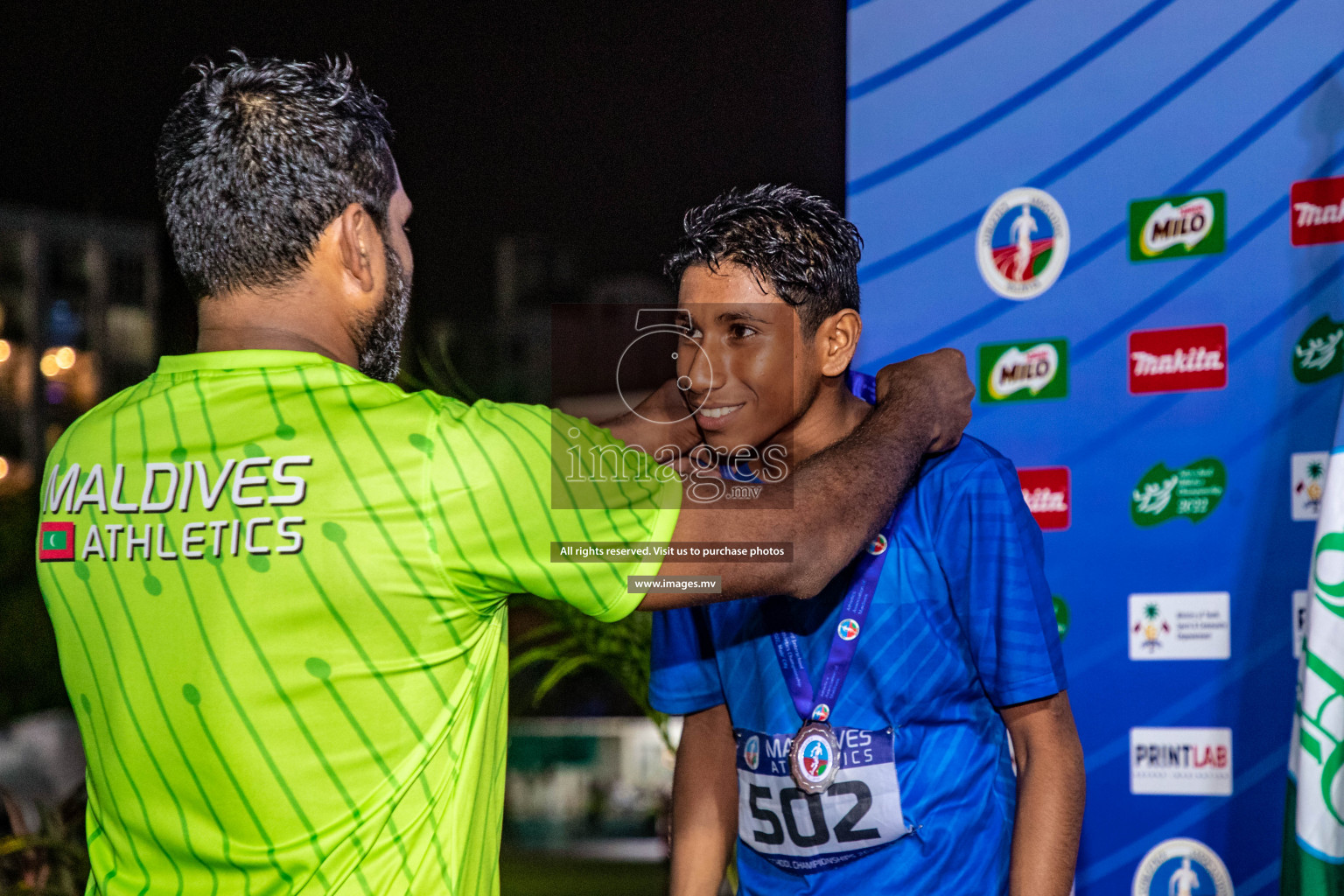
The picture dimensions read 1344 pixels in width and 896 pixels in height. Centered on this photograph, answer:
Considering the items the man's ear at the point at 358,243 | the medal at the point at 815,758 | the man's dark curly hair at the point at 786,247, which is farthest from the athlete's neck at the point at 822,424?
the man's ear at the point at 358,243

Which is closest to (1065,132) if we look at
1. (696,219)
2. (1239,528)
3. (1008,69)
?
(1008,69)

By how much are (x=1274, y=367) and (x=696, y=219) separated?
1.39 m

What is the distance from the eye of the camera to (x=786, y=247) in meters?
1.77

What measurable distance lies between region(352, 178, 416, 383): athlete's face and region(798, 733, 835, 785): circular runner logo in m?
0.74

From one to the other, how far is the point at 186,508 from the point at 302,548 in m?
0.14

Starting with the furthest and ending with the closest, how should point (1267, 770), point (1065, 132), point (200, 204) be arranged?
point (1065, 132), point (1267, 770), point (200, 204)

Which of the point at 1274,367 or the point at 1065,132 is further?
the point at 1065,132

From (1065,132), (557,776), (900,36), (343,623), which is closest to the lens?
(343,623)

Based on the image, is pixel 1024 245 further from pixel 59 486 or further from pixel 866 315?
pixel 59 486

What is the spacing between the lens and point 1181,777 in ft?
8.09

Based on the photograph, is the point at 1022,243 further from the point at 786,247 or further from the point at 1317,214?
the point at 786,247

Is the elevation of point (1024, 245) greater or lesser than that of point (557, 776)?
greater

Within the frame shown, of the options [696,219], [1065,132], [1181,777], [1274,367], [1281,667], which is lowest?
[1181,777]

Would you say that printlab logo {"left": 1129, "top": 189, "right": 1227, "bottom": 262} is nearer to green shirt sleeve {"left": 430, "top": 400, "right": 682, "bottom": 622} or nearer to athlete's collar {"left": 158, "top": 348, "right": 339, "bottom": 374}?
green shirt sleeve {"left": 430, "top": 400, "right": 682, "bottom": 622}
